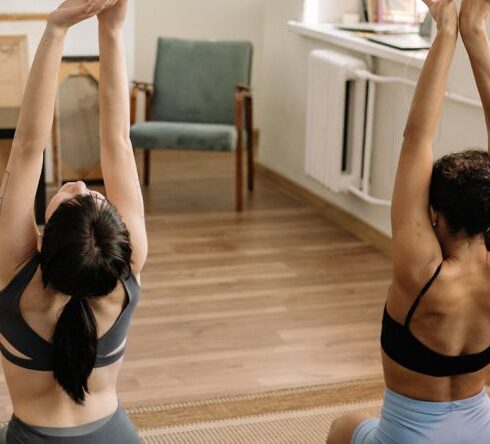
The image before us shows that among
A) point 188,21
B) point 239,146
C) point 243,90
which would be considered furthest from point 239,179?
point 188,21

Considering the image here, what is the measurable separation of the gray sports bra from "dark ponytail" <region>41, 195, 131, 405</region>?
0.03 m

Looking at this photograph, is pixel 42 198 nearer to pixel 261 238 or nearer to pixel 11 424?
pixel 261 238

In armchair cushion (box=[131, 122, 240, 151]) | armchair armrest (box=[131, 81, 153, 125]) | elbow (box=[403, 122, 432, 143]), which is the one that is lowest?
armchair cushion (box=[131, 122, 240, 151])

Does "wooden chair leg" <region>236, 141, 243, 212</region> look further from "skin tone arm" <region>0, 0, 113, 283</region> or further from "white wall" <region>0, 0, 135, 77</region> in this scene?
"skin tone arm" <region>0, 0, 113, 283</region>

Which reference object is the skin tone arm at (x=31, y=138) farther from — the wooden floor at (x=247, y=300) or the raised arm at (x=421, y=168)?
the wooden floor at (x=247, y=300)

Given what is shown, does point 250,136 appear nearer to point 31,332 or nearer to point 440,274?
point 440,274

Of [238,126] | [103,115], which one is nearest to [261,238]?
[238,126]

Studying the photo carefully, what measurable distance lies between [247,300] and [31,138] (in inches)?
98.1

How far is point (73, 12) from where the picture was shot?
1.78 meters

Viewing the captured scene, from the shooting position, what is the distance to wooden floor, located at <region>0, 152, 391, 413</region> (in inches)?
139

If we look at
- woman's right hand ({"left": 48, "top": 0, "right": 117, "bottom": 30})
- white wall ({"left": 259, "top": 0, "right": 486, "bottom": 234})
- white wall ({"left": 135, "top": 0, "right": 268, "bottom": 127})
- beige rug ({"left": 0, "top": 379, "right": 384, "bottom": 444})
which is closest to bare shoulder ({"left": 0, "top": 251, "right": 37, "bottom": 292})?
woman's right hand ({"left": 48, "top": 0, "right": 117, "bottom": 30})

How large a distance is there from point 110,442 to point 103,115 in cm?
64

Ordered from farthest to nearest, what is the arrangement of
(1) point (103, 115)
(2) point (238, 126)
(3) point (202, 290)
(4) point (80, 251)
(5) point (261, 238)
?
(2) point (238, 126) < (5) point (261, 238) < (3) point (202, 290) < (1) point (103, 115) < (4) point (80, 251)

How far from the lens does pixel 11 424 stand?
194cm
